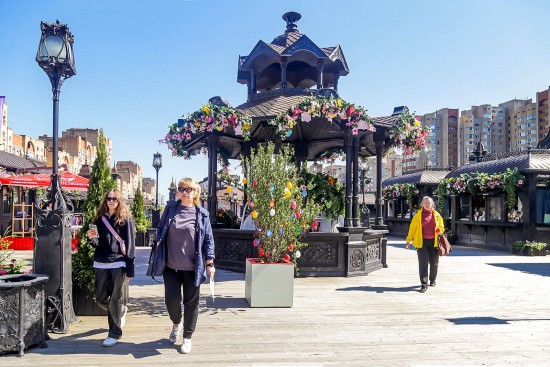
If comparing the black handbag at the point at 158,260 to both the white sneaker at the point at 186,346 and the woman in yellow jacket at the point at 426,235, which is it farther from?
the woman in yellow jacket at the point at 426,235

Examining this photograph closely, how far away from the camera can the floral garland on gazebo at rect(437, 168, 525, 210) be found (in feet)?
62.8

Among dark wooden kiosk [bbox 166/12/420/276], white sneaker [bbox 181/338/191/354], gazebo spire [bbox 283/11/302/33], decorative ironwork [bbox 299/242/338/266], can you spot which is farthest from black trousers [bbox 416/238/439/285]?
gazebo spire [bbox 283/11/302/33]

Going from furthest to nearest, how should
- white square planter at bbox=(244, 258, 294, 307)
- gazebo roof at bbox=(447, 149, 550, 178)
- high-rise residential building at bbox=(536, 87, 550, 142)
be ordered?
1. high-rise residential building at bbox=(536, 87, 550, 142)
2. gazebo roof at bbox=(447, 149, 550, 178)
3. white square planter at bbox=(244, 258, 294, 307)

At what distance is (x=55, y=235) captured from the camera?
5.95 m

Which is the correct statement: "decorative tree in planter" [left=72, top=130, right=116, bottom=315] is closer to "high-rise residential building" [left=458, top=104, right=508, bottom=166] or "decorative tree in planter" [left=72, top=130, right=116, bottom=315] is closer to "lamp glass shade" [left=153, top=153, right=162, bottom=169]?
"lamp glass shade" [left=153, top=153, right=162, bottom=169]

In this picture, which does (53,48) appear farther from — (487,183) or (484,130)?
(484,130)

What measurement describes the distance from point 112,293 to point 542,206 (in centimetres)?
1845

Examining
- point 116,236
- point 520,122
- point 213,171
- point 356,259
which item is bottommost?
point 356,259

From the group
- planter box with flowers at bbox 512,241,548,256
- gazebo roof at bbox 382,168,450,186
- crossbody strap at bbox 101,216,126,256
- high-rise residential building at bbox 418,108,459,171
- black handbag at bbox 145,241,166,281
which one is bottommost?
planter box with flowers at bbox 512,241,548,256

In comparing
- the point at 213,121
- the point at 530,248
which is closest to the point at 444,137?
the point at 530,248

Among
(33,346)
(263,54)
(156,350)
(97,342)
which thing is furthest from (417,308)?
(263,54)

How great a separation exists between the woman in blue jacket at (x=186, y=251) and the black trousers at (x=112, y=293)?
0.64 m

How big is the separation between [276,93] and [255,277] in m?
6.50

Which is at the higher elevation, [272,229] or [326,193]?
[326,193]
